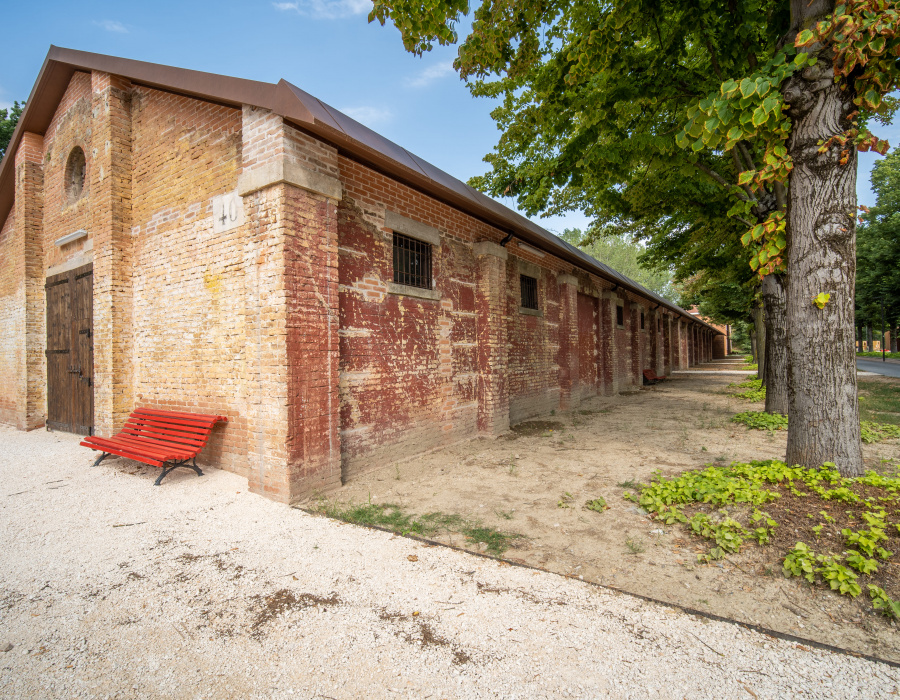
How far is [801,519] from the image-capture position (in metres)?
3.35

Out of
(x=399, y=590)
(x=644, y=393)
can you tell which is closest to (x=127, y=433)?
(x=399, y=590)

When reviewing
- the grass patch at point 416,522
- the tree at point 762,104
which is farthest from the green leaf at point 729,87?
the grass patch at point 416,522

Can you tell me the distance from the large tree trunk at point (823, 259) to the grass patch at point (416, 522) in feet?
10.2

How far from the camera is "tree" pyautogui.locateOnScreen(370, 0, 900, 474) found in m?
3.67

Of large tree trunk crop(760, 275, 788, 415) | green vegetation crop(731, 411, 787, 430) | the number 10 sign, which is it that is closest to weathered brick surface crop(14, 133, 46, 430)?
the number 10 sign

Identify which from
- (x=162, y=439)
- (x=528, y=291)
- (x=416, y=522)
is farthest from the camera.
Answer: (x=528, y=291)

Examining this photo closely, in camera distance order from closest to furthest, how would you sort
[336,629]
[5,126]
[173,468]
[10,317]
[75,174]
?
1. [336,629]
2. [173,468]
3. [75,174]
4. [10,317]
5. [5,126]

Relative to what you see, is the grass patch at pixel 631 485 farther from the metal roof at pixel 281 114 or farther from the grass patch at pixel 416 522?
the metal roof at pixel 281 114

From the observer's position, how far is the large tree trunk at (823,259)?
3.83 metres

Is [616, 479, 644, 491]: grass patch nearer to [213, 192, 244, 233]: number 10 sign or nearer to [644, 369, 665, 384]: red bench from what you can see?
[213, 192, 244, 233]: number 10 sign

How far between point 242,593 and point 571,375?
31.8 ft

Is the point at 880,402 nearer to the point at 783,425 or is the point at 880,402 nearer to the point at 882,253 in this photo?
the point at 783,425

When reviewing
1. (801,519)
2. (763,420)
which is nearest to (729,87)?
(801,519)

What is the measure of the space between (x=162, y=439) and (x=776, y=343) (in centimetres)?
1125
